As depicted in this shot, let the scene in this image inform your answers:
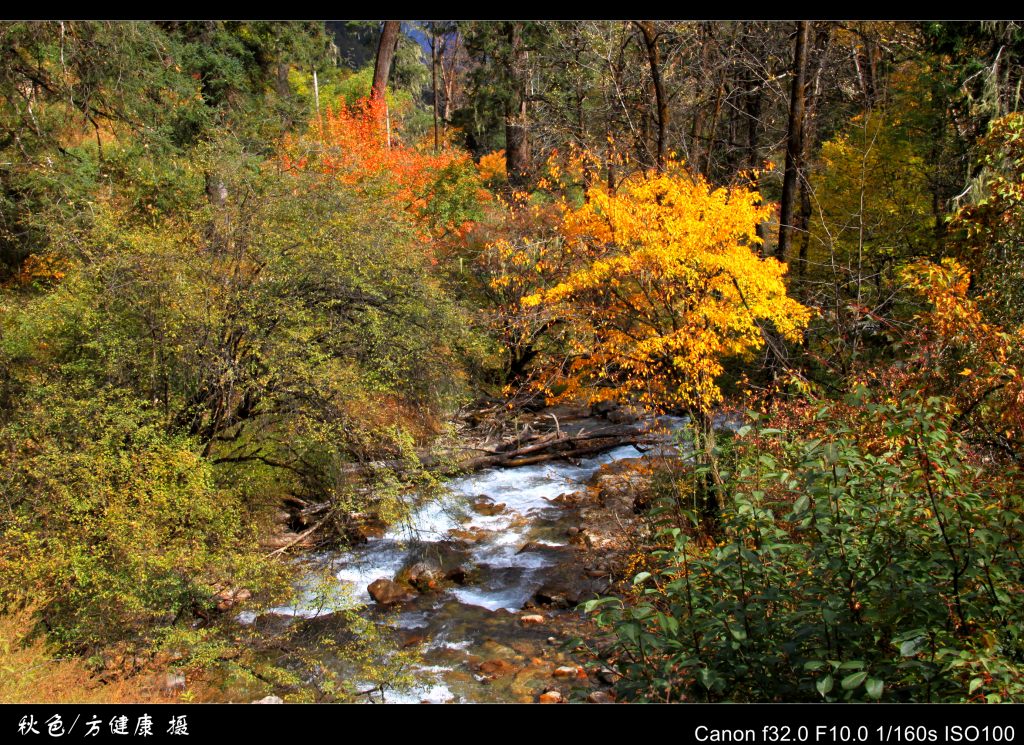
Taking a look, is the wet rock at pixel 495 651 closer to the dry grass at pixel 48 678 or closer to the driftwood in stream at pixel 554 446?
the dry grass at pixel 48 678

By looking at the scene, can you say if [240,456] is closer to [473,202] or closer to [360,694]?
[360,694]

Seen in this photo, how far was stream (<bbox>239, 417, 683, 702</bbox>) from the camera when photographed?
8.88 metres

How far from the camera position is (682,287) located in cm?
1180

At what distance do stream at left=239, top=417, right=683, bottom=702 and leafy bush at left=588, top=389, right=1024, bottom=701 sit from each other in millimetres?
4124

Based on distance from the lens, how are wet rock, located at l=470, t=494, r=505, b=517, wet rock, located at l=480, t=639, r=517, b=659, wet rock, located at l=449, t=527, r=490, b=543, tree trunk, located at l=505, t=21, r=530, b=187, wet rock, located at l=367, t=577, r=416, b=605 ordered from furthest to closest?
tree trunk, located at l=505, t=21, r=530, b=187 < wet rock, located at l=470, t=494, r=505, b=517 < wet rock, located at l=449, t=527, r=490, b=543 < wet rock, located at l=367, t=577, r=416, b=605 < wet rock, located at l=480, t=639, r=517, b=659

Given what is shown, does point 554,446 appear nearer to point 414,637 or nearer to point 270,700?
point 414,637

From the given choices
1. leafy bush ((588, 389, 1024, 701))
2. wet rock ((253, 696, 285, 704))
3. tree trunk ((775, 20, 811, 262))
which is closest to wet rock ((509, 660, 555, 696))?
wet rock ((253, 696, 285, 704))

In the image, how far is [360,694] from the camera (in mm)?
8055

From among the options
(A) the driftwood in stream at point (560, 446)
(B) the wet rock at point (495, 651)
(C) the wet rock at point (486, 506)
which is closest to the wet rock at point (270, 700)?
(B) the wet rock at point (495, 651)

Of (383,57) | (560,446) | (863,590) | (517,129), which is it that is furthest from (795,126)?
(383,57)

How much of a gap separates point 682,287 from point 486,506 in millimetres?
5903

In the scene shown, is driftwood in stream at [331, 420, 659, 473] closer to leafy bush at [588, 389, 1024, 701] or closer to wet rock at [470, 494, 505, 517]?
wet rock at [470, 494, 505, 517]

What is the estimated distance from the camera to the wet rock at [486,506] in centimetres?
1412

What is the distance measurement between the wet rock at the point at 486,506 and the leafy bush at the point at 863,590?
1047 centimetres
